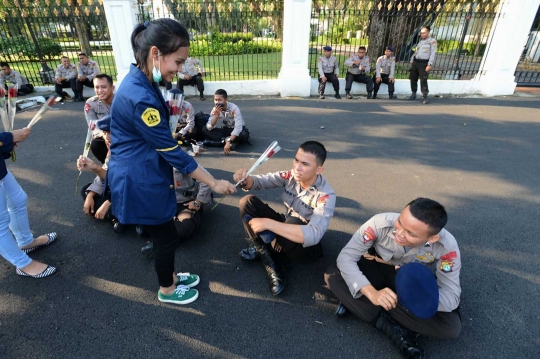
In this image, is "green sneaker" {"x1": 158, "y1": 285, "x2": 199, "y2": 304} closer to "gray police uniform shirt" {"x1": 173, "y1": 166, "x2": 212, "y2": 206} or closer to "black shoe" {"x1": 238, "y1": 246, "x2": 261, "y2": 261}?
"black shoe" {"x1": 238, "y1": 246, "x2": 261, "y2": 261}

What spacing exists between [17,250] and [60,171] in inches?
98.8

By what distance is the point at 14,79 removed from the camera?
844cm

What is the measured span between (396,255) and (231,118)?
4052mm

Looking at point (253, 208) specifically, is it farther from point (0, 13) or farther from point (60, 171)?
point (0, 13)

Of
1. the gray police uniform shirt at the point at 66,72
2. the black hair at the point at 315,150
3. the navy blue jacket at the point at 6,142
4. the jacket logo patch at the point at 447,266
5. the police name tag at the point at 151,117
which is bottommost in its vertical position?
the jacket logo patch at the point at 447,266

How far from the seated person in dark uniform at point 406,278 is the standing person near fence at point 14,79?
10.1 meters

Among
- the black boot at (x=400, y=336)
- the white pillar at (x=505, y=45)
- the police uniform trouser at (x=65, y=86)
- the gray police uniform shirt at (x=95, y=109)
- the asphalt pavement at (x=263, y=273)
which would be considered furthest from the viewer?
the police uniform trouser at (x=65, y=86)

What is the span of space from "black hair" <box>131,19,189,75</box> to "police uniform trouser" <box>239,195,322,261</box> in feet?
4.63

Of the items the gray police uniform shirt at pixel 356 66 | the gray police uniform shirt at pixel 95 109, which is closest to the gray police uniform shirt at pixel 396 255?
the gray police uniform shirt at pixel 95 109

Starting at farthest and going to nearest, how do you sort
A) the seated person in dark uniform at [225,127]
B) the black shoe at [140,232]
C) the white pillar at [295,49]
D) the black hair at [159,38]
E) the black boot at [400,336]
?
the white pillar at [295,49] < the seated person in dark uniform at [225,127] < the black shoe at [140,232] < the black boot at [400,336] < the black hair at [159,38]

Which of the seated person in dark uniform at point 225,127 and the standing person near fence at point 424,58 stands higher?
the standing person near fence at point 424,58

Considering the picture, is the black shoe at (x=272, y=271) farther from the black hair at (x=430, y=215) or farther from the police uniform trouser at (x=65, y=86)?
the police uniform trouser at (x=65, y=86)

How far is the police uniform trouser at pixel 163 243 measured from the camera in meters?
2.02

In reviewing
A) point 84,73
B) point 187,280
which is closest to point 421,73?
point 187,280
